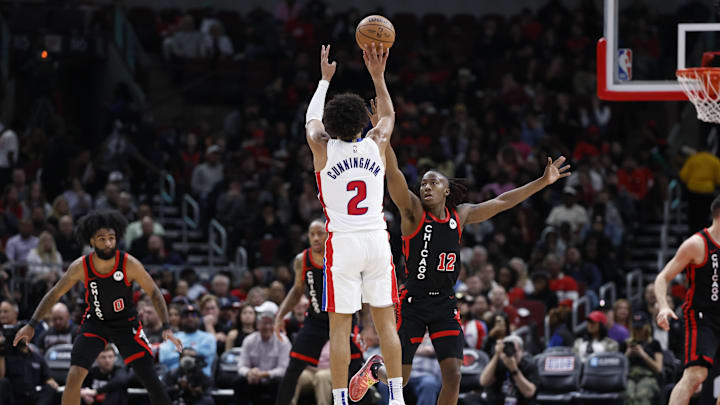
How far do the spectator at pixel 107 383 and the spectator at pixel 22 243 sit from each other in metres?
4.19

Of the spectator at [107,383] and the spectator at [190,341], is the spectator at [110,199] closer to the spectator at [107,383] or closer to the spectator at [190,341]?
the spectator at [190,341]

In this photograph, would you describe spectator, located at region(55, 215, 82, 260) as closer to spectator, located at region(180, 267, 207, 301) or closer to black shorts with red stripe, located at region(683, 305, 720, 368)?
spectator, located at region(180, 267, 207, 301)

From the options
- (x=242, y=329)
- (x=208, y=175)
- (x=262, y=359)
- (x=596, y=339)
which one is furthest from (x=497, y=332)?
(x=208, y=175)

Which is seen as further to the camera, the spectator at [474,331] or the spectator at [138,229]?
the spectator at [138,229]

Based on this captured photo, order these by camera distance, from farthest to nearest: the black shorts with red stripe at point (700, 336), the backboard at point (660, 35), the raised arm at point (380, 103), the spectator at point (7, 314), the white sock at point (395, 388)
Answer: the backboard at point (660, 35)
the spectator at point (7, 314)
the black shorts with red stripe at point (700, 336)
the raised arm at point (380, 103)
the white sock at point (395, 388)

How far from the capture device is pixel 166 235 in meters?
19.0

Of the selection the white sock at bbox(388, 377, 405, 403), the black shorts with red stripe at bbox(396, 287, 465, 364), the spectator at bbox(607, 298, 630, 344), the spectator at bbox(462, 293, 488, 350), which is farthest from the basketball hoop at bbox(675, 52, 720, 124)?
the spectator at bbox(607, 298, 630, 344)

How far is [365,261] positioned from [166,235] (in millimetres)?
10852

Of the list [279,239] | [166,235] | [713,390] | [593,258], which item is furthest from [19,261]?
[713,390]

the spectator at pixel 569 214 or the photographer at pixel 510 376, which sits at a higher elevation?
the spectator at pixel 569 214

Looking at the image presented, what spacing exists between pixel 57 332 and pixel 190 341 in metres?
1.79

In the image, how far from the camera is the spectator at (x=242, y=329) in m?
14.4

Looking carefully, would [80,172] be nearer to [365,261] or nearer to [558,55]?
[558,55]

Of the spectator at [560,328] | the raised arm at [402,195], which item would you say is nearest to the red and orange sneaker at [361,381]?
the raised arm at [402,195]
